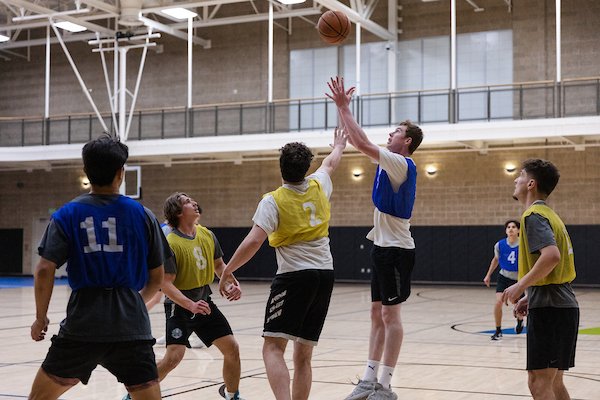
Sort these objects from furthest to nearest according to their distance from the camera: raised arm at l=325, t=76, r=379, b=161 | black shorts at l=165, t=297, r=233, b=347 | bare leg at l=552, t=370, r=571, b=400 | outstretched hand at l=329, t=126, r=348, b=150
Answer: black shorts at l=165, t=297, r=233, b=347, outstretched hand at l=329, t=126, r=348, b=150, raised arm at l=325, t=76, r=379, b=161, bare leg at l=552, t=370, r=571, b=400

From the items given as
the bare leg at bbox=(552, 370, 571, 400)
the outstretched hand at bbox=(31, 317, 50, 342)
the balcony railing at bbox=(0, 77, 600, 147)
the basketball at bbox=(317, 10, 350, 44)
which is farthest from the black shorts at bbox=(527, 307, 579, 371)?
the balcony railing at bbox=(0, 77, 600, 147)

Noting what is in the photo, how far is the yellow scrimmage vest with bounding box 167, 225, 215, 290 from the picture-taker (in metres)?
6.38

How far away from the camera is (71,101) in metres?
29.5

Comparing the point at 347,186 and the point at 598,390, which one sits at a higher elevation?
the point at 347,186

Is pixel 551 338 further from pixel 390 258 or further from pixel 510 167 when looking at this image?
pixel 510 167

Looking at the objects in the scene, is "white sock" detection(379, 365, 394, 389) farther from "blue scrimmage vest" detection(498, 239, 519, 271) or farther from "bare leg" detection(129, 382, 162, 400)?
"blue scrimmage vest" detection(498, 239, 519, 271)

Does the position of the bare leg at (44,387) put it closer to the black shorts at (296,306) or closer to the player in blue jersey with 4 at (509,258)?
the black shorts at (296,306)

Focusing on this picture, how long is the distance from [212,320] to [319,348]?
13.5 ft

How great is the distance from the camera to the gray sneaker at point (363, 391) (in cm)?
634

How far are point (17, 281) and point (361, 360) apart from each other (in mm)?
20332

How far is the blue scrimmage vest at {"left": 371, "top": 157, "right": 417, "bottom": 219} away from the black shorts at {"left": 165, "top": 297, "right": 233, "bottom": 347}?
4.76ft

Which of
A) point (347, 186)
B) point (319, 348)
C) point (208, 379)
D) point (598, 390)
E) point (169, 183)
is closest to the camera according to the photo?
point (598, 390)

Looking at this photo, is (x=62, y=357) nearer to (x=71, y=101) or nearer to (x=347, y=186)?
(x=347, y=186)

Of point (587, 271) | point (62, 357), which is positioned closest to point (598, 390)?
point (62, 357)
